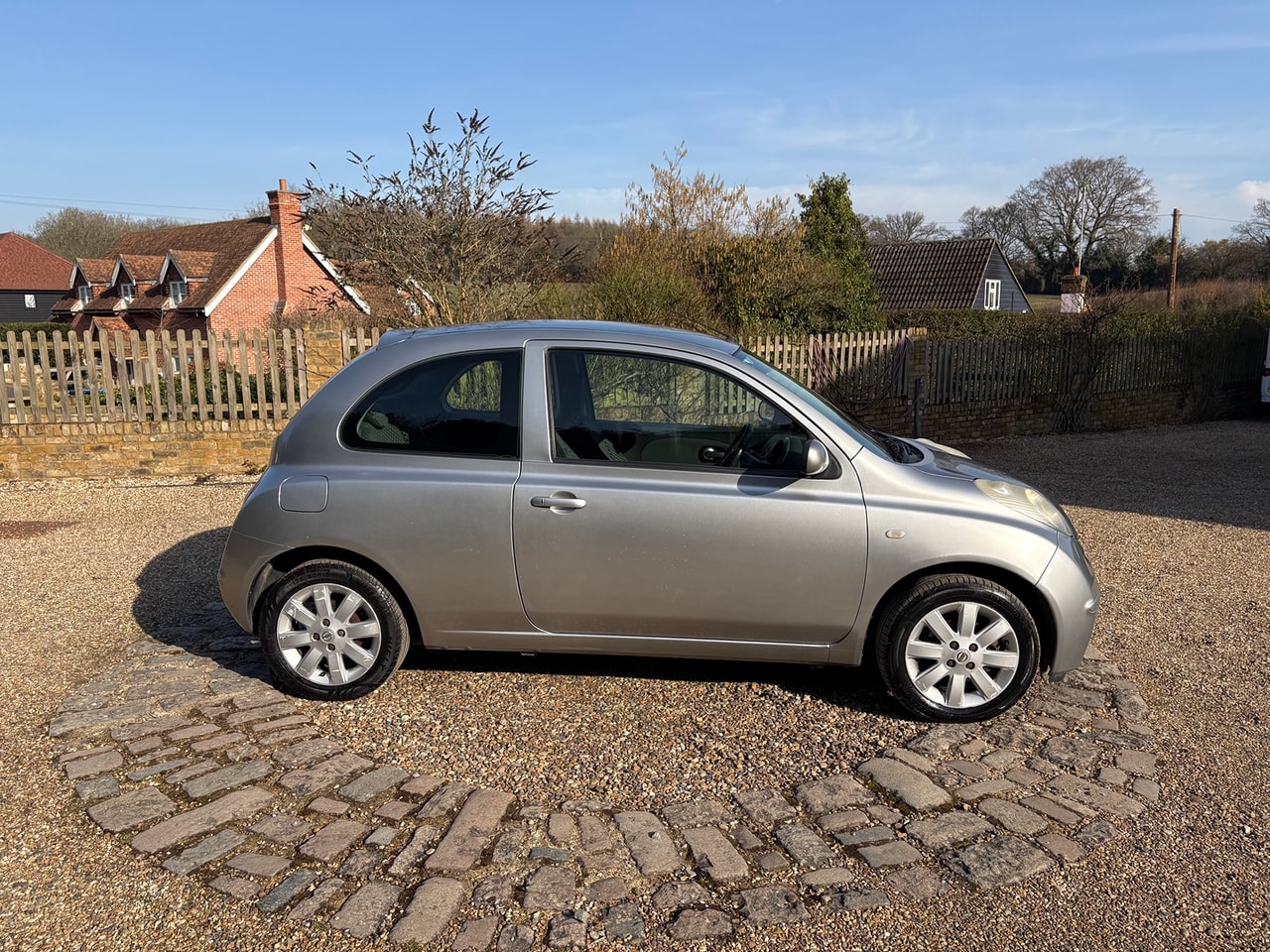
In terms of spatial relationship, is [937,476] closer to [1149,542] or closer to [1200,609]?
[1200,609]

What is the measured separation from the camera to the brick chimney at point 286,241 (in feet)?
124

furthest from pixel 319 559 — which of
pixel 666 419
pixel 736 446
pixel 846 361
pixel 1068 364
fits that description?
pixel 1068 364

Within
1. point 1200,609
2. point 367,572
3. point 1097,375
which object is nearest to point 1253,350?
point 1097,375

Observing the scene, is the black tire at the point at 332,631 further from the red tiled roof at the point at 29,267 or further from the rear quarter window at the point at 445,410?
the red tiled roof at the point at 29,267

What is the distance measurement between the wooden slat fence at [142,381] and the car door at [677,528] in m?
8.25

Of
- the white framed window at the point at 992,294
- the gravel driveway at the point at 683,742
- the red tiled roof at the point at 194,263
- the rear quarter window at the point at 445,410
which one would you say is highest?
the red tiled roof at the point at 194,263

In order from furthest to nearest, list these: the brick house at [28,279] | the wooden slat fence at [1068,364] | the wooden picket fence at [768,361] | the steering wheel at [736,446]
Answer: the brick house at [28,279] → the wooden slat fence at [1068,364] → the wooden picket fence at [768,361] → the steering wheel at [736,446]

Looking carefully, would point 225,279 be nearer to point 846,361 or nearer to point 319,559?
point 846,361

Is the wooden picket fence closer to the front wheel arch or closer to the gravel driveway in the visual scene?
the gravel driveway

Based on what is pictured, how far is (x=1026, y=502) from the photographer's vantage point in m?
4.45

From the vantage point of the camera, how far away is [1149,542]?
8.09 meters

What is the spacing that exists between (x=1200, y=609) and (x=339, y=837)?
556 cm

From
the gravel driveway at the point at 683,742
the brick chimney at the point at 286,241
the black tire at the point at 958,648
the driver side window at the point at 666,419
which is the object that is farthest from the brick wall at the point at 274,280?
the black tire at the point at 958,648

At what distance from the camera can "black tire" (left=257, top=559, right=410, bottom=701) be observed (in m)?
4.41
